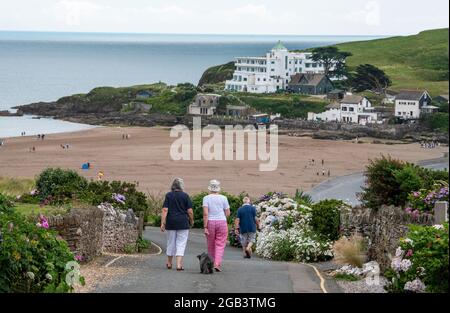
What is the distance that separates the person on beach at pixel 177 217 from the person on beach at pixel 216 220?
30cm

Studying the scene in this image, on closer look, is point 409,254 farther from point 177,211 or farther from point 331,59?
point 331,59

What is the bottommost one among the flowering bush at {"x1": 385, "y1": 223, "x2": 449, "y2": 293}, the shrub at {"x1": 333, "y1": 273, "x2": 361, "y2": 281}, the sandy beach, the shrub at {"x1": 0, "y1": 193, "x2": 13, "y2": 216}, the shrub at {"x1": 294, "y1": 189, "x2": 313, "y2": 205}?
the sandy beach

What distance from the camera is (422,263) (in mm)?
12352

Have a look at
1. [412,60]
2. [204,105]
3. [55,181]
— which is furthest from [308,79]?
[55,181]

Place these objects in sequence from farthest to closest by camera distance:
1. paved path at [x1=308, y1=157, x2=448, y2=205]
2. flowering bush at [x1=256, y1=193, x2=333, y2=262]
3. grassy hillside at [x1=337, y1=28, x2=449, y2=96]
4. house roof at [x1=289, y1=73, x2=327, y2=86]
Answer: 1. grassy hillside at [x1=337, y1=28, x2=449, y2=96]
2. house roof at [x1=289, y1=73, x2=327, y2=86]
3. paved path at [x1=308, y1=157, x2=448, y2=205]
4. flowering bush at [x1=256, y1=193, x2=333, y2=262]

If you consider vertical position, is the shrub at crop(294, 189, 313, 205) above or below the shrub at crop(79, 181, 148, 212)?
below

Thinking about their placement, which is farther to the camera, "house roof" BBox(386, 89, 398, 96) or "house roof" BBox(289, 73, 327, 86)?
"house roof" BBox(289, 73, 327, 86)

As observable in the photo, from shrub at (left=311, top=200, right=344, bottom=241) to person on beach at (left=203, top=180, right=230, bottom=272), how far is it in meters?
7.31

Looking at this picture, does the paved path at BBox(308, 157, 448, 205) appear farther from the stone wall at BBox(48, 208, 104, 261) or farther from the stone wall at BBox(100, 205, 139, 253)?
the stone wall at BBox(48, 208, 104, 261)

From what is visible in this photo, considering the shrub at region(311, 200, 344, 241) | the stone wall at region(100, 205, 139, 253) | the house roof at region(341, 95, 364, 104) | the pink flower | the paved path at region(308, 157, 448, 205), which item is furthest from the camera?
the house roof at region(341, 95, 364, 104)

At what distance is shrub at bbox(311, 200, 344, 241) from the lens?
904 inches

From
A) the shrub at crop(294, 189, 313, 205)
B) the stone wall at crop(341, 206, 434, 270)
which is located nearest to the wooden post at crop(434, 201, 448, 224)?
the stone wall at crop(341, 206, 434, 270)
